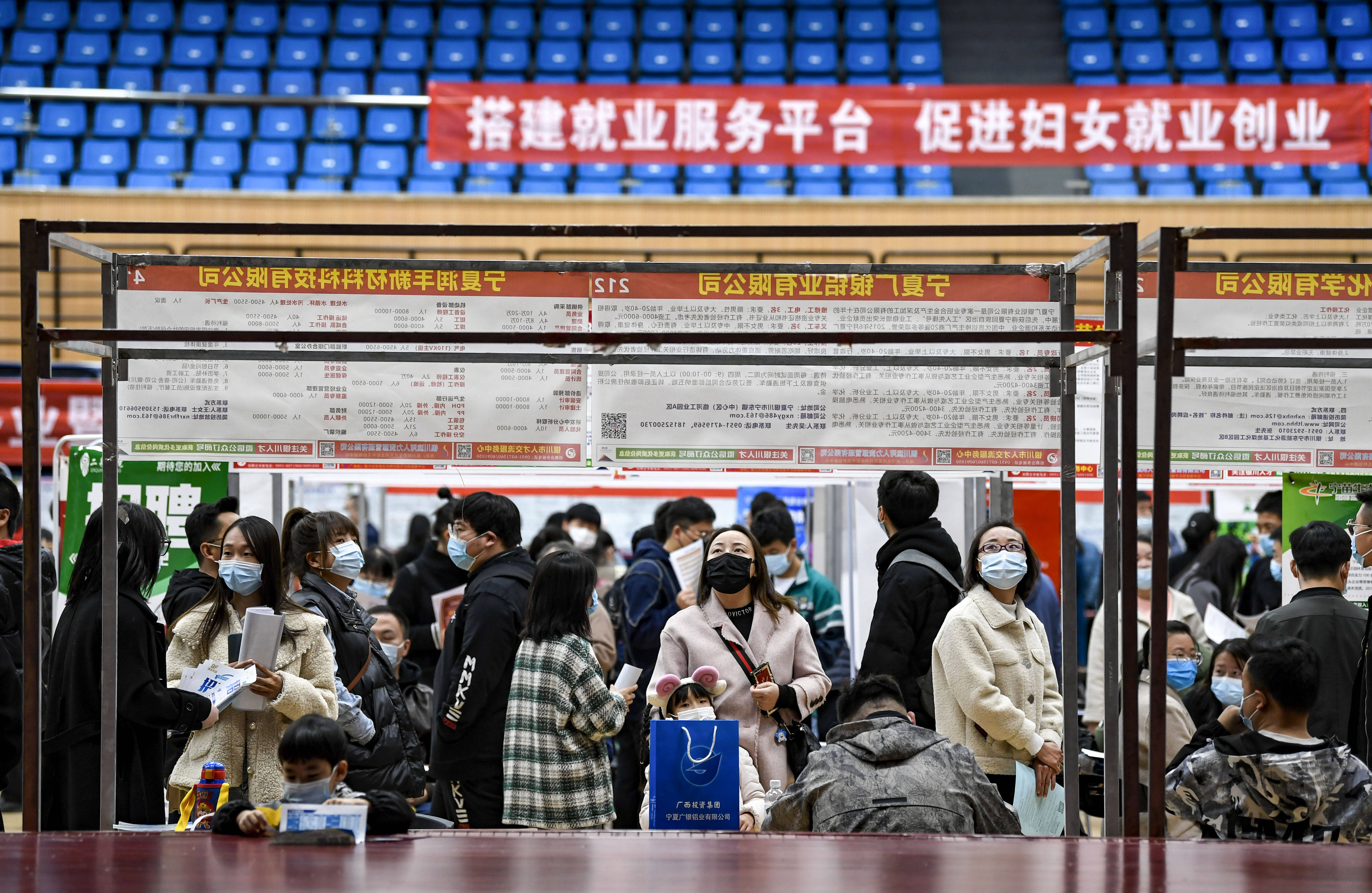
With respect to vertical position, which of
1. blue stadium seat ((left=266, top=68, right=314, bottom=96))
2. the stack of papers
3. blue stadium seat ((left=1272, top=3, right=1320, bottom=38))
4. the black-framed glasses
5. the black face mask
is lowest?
the stack of papers

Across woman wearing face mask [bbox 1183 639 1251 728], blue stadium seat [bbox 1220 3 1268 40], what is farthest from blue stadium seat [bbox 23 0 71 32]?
woman wearing face mask [bbox 1183 639 1251 728]

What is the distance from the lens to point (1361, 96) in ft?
30.8

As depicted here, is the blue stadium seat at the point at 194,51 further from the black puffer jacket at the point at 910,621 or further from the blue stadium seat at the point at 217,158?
the black puffer jacket at the point at 910,621

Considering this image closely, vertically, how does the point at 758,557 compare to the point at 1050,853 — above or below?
above

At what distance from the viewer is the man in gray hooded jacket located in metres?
2.71

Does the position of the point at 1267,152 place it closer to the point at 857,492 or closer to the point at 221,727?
the point at 857,492

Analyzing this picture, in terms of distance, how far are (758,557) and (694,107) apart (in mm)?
6636

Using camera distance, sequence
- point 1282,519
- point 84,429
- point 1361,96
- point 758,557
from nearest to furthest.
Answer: point 758,557
point 1282,519
point 84,429
point 1361,96

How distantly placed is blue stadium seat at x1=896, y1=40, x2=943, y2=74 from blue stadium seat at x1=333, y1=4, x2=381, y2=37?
208 inches

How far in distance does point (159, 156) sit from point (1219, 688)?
9.54 metres

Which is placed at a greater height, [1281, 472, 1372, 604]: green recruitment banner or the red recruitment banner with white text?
the red recruitment banner with white text

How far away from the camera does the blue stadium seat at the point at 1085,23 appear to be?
12547mm

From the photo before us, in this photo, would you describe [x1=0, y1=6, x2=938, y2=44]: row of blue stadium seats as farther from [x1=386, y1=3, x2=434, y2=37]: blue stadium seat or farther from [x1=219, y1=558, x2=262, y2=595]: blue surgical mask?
[x1=219, y1=558, x2=262, y2=595]: blue surgical mask

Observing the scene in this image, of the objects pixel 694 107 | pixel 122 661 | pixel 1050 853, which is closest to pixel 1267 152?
pixel 694 107
